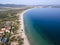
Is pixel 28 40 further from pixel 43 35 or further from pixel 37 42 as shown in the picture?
pixel 43 35

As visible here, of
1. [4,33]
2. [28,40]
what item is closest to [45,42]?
[28,40]

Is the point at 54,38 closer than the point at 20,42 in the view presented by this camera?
No

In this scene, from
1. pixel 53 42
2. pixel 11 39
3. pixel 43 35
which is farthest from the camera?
pixel 43 35

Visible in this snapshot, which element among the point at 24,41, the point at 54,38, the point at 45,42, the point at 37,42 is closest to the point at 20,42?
the point at 24,41

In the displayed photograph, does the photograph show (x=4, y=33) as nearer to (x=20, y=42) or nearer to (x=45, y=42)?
(x=20, y=42)

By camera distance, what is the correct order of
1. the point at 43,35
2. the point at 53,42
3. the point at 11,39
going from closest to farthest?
the point at 53,42 → the point at 11,39 → the point at 43,35

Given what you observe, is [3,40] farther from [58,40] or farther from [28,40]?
[58,40]

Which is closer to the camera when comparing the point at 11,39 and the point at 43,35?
the point at 11,39
